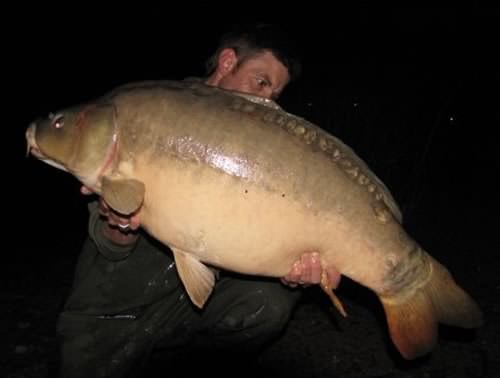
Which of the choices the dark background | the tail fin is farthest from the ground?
the tail fin

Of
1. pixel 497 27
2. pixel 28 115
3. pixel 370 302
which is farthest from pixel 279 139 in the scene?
pixel 497 27

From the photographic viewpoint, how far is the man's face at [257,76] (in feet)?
6.93

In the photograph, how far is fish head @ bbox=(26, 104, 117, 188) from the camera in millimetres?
1565

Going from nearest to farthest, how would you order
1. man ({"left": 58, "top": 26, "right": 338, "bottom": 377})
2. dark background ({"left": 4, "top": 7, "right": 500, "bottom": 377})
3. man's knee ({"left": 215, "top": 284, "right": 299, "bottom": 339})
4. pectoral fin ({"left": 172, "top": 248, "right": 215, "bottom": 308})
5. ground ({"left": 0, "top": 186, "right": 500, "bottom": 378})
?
pectoral fin ({"left": 172, "top": 248, "right": 215, "bottom": 308}), man ({"left": 58, "top": 26, "right": 338, "bottom": 377}), man's knee ({"left": 215, "top": 284, "right": 299, "bottom": 339}), ground ({"left": 0, "top": 186, "right": 500, "bottom": 378}), dark background ({"left": 4, "top": 7, "right": 500, "bottom": 377})

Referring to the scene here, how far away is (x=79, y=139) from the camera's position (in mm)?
1609

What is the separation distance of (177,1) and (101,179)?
18.3m

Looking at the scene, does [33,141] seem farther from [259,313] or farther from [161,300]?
[259,313]

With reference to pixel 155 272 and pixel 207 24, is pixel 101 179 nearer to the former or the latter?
pixel 155 272

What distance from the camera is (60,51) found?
16281 mm

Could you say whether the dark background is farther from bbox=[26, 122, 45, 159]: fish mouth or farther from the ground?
bbox=[26, 122, 45, 159]: fish mouth

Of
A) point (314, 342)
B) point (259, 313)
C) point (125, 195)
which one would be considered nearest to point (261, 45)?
point (125, 195)

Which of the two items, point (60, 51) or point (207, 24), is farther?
point (207, 24)

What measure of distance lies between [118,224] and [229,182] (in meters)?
0.49

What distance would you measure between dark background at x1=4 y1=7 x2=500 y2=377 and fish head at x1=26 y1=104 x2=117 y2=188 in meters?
1.10
